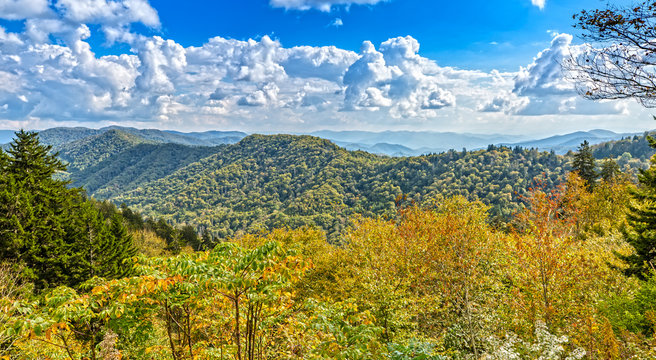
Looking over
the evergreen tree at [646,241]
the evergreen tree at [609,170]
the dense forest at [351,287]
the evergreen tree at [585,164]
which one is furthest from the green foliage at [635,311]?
the evergreen tree at [609,170]

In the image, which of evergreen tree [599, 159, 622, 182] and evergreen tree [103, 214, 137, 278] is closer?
evergreen tree [103, 214, 137, 278]

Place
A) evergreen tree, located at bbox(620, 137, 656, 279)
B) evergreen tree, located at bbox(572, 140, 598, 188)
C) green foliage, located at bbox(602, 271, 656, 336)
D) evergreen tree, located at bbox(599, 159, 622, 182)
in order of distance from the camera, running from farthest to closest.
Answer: evergreen tree, located at bbox(572, 140, 598, 188) → evergreen tree, located at bbox(599, 159, 622, 182) → evergreen tree, located at bbox(620, 137, 656, 279) → green foliage, located at bbox(602, 271, 656, 336)

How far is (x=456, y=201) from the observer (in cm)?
1752

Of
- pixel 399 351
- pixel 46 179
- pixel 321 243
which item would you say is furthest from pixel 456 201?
pixel 46 179

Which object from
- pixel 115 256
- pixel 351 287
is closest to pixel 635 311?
pixel 351 287

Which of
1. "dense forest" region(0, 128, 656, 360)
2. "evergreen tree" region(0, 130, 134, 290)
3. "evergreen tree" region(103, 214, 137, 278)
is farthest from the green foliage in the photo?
"evergreen tree" region(103, 214, 137, 278)

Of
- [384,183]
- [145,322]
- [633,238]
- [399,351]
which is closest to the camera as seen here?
[399,351]

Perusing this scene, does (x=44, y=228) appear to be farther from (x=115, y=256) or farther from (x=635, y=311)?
(x=635, y=311)

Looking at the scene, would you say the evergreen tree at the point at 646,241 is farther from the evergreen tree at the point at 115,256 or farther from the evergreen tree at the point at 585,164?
the evergreen tree at the point at 115,256

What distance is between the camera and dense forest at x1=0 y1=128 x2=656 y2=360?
4.32 metres

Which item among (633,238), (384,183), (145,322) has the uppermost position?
(145,322)

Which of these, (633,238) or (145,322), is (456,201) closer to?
(633,238)

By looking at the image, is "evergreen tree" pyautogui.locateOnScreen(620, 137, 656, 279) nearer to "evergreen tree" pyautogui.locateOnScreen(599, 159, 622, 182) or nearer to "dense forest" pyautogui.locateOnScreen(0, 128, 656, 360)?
"dense forest" pyautogui.locateOnScreen(0, 128, 656, 360)

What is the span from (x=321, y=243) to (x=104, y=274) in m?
20.5
